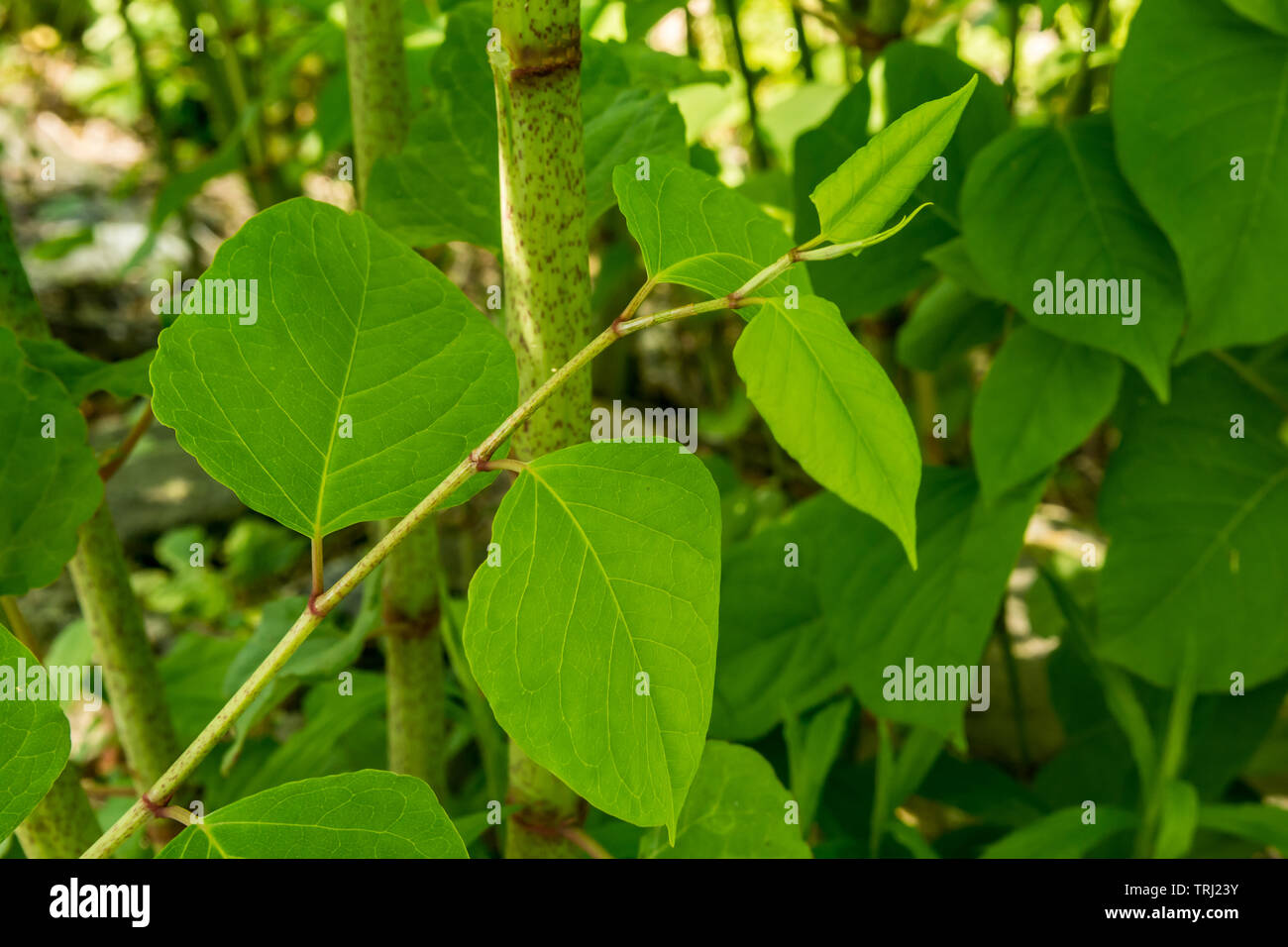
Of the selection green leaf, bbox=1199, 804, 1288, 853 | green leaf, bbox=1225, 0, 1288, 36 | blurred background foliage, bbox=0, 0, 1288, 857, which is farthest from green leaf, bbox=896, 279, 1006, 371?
green leaf, bbox=1199, 804, 1288, 853

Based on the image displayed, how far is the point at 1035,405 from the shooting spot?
0.61 m

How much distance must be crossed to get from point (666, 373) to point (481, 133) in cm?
141

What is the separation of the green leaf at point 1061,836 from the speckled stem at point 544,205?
0.36 meters

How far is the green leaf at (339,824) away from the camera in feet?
1.08

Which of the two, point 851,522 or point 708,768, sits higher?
point 851,522

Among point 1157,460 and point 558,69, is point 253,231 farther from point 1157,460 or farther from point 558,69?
point 1157,460

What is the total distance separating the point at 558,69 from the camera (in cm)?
35

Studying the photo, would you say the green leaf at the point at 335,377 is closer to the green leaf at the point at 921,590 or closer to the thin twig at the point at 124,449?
the thin twig at the point at 124,449

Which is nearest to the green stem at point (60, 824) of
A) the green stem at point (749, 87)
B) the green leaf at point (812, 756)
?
the green leaf at point (812, 756)

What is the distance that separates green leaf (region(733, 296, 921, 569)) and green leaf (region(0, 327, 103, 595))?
0.28m

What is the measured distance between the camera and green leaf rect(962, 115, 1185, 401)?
1.84 feet
